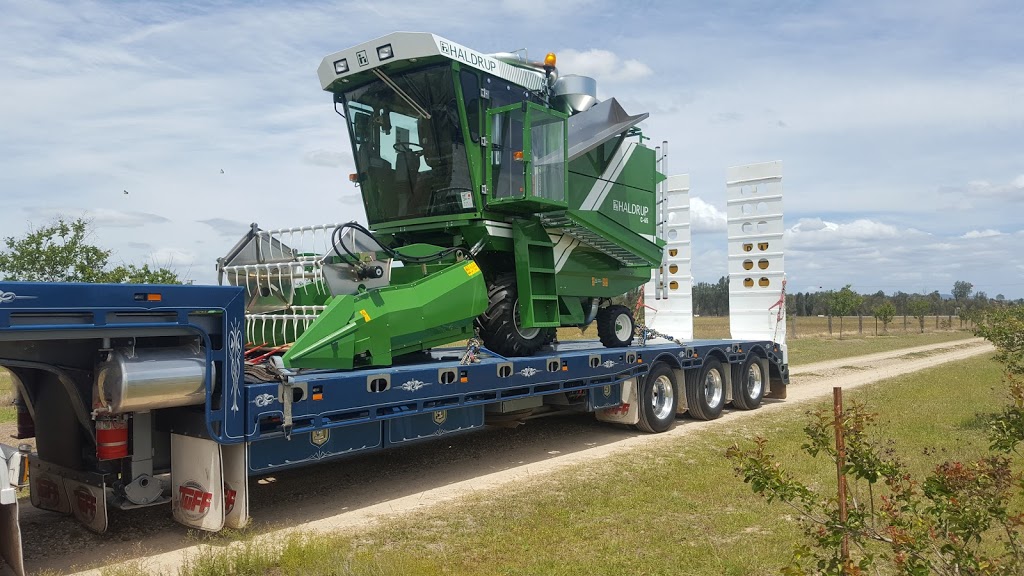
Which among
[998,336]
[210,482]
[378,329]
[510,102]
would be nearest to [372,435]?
[378,329]

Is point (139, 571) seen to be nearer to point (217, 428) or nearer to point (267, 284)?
point (217, 428)

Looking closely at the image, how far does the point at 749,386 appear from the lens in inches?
556

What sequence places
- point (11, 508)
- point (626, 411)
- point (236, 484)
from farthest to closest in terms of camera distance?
point (626, 411)
point (236, 484)
point (11, 508)

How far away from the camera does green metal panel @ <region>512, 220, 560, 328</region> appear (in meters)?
9.83

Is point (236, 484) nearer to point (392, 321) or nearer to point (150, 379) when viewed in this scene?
point (150, 379)

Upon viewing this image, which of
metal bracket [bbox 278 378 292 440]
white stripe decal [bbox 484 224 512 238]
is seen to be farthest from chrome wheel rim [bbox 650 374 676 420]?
metal bracket [bbox 278 378 292 440]

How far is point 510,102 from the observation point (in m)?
9.66

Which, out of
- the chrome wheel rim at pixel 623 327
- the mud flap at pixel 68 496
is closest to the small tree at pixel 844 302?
the chrome wheel rim at pixel 623 327

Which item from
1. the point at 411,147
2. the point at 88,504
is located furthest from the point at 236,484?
the point at 411,147

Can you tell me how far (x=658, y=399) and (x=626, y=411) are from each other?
2.62 feet

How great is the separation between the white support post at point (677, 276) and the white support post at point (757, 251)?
3.04ft

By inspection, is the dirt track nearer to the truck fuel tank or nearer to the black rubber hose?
the truck fuel tank

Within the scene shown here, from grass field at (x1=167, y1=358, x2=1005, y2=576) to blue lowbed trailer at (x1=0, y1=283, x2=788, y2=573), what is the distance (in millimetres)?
845

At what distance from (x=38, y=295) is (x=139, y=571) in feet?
6.12
